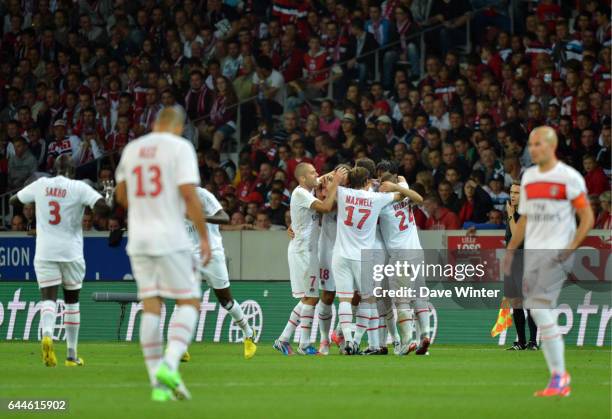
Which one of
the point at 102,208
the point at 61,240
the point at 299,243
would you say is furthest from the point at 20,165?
the point at 102,208

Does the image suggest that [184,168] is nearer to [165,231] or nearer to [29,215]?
[165,231]

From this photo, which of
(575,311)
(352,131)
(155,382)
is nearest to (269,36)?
(352,131)

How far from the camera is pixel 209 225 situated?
16062 millimetres

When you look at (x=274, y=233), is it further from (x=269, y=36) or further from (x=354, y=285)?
(x=269, y=36)

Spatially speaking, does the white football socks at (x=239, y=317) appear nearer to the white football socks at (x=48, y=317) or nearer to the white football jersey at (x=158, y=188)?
the white football socks at (x=48, y=317)

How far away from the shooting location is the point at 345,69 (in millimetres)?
25656

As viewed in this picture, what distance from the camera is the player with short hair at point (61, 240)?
556 inches

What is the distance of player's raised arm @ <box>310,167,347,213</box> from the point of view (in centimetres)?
1606

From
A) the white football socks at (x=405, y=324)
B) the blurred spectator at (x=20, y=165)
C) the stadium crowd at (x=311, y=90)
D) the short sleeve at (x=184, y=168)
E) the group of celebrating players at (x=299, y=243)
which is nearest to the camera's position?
the short sleeve at (x=184, y=168)

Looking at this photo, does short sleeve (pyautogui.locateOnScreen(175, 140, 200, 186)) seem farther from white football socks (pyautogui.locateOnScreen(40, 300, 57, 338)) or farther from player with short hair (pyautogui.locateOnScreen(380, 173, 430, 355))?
player with short hair (pyautogui.locateOnScreen(380, 173, 430, 355))

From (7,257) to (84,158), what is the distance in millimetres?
3459

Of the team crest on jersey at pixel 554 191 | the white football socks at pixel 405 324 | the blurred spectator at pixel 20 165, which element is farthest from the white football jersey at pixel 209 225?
the blurred spectator at pixel 20 165

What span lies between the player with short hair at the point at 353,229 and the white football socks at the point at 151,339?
6.70 metres

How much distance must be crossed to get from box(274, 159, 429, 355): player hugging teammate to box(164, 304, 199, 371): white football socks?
21.3ft
